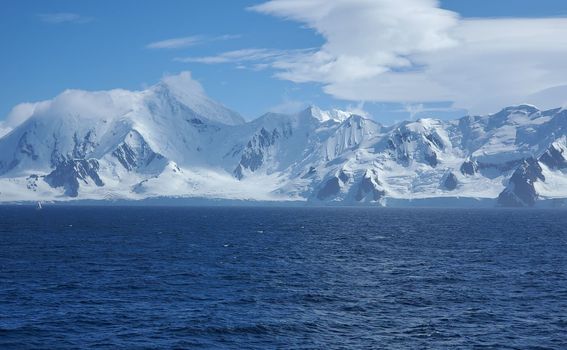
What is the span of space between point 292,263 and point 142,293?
45213 millimetres

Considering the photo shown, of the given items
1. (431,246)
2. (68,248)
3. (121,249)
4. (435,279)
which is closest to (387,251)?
(431,246)

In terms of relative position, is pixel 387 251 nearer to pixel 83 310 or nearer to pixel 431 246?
pixel 431 246

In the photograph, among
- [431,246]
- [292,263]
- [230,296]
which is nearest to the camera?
[230,296]

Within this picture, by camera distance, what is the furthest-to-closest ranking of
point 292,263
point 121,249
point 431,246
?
point 431,246 < point 121,249 < point 292,263

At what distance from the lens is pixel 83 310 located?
3388 inches

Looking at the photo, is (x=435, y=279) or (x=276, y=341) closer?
(x=276, y=341)

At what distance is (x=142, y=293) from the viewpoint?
98500mm

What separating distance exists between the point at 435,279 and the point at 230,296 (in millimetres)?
36993

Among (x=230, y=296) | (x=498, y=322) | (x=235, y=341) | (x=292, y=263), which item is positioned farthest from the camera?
(x=292, y=263)

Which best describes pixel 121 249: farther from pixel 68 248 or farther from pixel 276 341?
pixel 276 341

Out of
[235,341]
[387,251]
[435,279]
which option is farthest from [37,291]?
[387,251]

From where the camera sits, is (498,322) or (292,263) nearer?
(498,322)

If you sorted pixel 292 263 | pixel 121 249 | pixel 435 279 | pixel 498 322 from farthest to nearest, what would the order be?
pixel 121 249
pixel 292 263
pixel 435 279
pixel 498 322

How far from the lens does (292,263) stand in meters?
138
